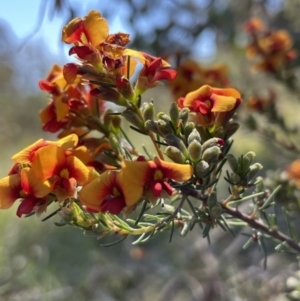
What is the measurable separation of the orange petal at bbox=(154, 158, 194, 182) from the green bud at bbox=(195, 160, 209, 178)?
0.09 ft

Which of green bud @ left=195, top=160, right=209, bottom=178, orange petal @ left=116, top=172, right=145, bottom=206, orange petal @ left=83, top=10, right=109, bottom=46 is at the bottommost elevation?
green bud @ left=195, top=160, right=209, bottom=178

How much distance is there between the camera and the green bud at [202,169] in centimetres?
95

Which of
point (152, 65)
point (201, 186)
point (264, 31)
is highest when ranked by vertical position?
point (152, 65)

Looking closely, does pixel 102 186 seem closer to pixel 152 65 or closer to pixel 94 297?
pixel 152 65

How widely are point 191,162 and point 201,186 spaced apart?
0.21 feet

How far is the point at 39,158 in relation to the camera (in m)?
0.97

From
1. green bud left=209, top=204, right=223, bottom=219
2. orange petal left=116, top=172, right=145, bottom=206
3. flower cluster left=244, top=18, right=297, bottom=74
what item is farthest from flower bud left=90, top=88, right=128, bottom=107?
flower cluster left=244, top=18, right=297, bottom=74

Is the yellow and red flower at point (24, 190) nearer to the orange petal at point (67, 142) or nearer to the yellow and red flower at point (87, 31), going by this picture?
the orange petal at point (67, 142)

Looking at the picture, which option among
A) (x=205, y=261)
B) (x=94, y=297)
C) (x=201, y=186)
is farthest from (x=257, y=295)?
(x=201, y=186)

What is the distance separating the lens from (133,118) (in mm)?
1050

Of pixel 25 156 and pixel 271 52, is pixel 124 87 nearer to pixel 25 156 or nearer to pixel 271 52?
pixel 25 156

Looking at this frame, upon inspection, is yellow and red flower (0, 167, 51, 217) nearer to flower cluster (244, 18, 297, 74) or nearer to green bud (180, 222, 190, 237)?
green bud (180, 222, 190, 237)

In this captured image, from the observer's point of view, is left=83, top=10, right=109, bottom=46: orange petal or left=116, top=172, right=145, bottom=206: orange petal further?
left=83, top=10, right=109, bottom=46: orange petal

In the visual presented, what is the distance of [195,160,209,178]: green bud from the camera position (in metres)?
0.95
